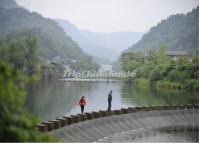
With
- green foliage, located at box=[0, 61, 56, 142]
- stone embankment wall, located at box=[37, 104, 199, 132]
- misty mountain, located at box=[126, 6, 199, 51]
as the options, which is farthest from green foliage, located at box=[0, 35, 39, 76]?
misty mountain, located at box=[126, 6, 199, 51]

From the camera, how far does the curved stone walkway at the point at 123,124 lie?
2408cm

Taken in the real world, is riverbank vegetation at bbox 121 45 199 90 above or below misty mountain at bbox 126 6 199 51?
below

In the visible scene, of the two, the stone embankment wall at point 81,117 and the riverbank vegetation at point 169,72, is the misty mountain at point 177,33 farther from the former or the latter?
the stone embankment wall at point 81,117

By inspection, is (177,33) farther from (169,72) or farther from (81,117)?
(81,117)

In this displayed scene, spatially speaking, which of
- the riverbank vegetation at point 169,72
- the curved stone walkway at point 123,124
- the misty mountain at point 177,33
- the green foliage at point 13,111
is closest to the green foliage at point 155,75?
the riverbank vegetation at point 169,72

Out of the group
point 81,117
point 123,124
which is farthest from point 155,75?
point 81,117

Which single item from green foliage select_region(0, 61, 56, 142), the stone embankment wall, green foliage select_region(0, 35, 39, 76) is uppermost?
green foliage select_region(0, 35, 39, 76)

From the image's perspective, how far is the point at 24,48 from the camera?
84.6 metres

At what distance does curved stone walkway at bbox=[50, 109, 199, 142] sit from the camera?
24.1 meters

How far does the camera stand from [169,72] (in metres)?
76.2

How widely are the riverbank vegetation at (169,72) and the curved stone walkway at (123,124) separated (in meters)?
31.7

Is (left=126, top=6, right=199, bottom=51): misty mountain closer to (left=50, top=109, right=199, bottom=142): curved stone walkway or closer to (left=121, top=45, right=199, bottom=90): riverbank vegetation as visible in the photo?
(left=121, top=45, right=199, bottom=90): riverbank vegetation

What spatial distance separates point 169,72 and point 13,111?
232 ft

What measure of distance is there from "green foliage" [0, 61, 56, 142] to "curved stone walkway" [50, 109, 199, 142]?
15623 millimetres
